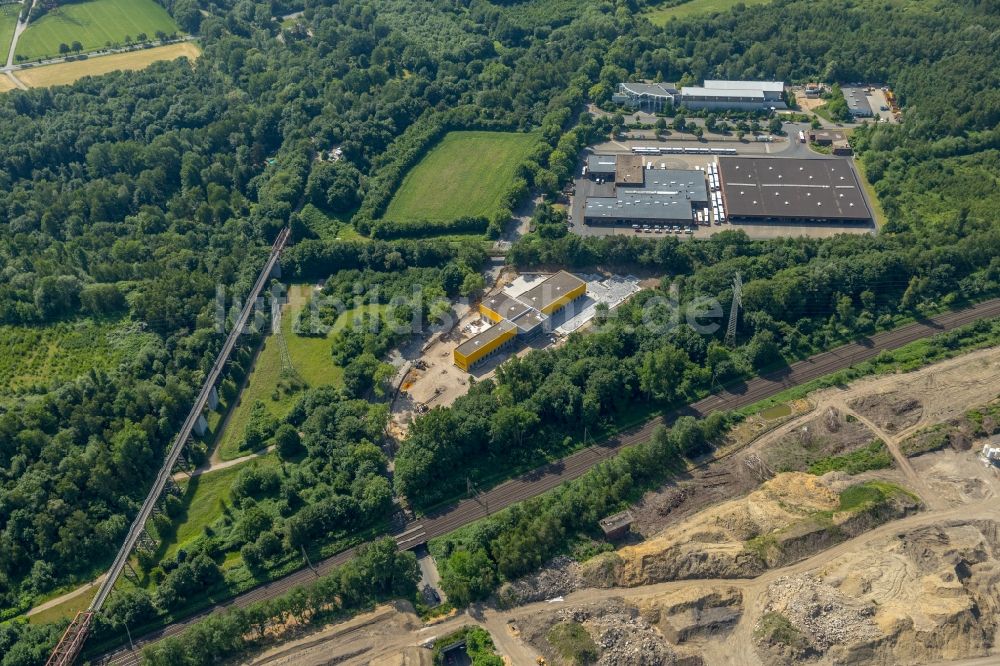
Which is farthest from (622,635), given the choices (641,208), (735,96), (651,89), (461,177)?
(651,89)

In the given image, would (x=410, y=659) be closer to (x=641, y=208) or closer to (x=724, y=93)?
(x=641, y=208)

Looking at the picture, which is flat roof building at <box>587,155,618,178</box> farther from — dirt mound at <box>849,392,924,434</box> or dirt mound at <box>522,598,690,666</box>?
dirt mound at <box>522,598,690,666</box>

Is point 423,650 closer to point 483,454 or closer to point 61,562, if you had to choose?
point 483,454

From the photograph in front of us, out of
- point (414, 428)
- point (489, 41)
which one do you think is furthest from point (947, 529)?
point (489, 41)

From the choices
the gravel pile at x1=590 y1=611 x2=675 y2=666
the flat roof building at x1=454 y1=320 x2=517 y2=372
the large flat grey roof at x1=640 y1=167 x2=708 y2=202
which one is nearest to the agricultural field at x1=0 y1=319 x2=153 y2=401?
the flat roof building at x1=454 y1=320 x2=517 y2=372

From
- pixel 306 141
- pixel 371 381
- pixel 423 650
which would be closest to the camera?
pixel 423 650
